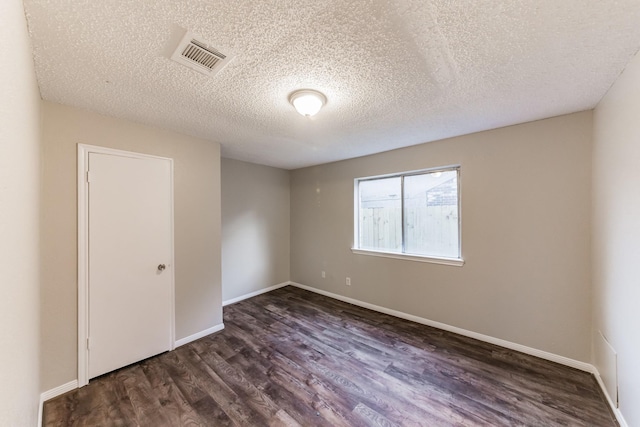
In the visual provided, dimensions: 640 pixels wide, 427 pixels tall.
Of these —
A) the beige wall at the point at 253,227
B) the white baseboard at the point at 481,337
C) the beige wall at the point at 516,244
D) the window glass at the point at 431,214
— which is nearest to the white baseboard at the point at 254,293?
the beige wall at the point at 253,227

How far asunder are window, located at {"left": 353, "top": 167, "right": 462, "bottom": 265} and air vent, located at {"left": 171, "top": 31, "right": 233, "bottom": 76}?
2.73 m

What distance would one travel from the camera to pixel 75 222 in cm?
204

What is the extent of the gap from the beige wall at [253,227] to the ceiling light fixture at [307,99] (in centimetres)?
242

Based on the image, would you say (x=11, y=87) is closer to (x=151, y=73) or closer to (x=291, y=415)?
(x=151, y=73)

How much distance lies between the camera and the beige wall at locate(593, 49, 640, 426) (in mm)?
1474

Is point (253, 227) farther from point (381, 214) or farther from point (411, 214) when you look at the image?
point (411, 214)

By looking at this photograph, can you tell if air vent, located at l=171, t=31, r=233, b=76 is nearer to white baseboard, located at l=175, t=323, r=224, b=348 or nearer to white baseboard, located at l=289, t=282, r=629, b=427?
white baseboard, located at l=175, t=323, r=224, b=348

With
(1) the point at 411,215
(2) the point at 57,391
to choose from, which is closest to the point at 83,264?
(2) the point at 57,391

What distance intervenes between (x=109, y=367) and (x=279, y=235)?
3.01 m

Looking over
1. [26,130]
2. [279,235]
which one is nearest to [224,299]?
[279,235]

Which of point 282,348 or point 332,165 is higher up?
point 332,165

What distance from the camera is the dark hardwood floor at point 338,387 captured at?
173cm

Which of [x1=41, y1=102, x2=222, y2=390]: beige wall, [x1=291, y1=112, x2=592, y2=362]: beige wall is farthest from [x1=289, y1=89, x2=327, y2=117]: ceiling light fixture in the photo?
[x1=291, y1=112, x2=592, y2=362]: beige wall

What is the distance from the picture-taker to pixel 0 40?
2.32ft
